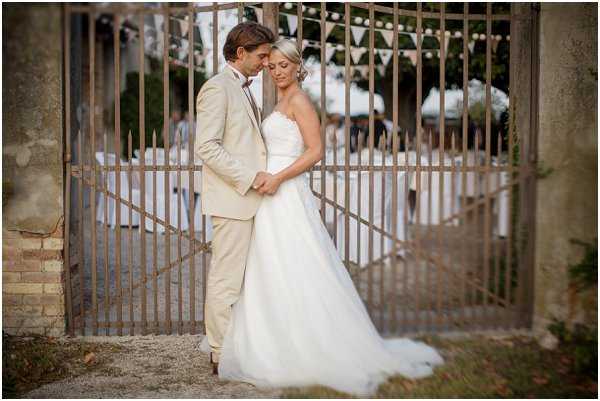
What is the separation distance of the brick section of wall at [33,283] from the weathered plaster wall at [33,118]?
4.7 inches

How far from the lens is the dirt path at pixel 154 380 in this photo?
332cm

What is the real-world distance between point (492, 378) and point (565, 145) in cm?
144

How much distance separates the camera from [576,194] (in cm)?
399

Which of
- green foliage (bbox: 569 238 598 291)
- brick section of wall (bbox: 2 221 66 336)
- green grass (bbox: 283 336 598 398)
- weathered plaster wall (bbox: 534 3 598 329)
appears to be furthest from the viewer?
brick section of wall (bbox: 2 221 66 336)

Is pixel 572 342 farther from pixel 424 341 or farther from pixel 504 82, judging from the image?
pixel 504 82

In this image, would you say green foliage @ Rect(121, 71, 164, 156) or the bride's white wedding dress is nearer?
the bride's white wedding dress

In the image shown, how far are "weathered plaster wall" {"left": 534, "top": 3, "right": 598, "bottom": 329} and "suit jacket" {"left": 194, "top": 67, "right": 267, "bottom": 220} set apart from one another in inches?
69.5

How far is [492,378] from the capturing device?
3.54 meters

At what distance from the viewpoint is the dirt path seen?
3.32 metres

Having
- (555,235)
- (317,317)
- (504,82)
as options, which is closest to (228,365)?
(317,317)

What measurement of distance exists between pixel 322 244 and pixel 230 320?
599 millimetres

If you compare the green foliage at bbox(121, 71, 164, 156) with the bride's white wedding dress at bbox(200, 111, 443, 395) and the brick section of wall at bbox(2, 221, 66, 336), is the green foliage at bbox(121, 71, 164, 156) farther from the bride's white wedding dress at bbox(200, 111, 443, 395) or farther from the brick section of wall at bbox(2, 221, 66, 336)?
the bride's white wedding dress at bbox(200, 111, 443, 395)

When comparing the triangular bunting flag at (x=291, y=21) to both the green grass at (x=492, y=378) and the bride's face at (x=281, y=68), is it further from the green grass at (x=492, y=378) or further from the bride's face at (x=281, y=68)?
the green grass at (x=492, y=378)

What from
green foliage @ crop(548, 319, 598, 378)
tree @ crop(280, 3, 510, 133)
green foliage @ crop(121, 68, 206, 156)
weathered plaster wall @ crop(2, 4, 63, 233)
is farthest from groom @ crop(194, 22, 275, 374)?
green foliage @ crop(121, 68, 206, 156)
